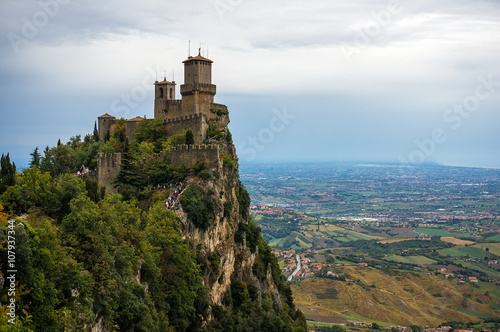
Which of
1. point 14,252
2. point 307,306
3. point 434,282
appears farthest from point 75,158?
point 434,282

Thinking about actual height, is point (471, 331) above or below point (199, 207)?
below

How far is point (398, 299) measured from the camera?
3935 inches

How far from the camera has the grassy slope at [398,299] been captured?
302 feet

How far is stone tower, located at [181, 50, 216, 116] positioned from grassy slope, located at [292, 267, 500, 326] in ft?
168

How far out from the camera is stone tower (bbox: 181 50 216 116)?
175 ft

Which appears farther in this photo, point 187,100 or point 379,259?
point 379,259

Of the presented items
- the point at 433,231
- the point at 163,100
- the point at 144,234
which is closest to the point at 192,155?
the point at 163,100

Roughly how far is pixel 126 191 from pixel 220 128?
14.7m

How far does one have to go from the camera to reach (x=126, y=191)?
4341 centimetres

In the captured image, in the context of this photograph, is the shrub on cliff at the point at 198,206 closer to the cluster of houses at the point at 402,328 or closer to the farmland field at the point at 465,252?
the cluster of houses at the point at 402,328

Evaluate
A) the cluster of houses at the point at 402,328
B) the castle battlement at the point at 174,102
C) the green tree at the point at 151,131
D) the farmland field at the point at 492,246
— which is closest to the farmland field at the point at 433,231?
the farmland field at the point at 492,246

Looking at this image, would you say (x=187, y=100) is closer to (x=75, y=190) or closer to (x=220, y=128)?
(x=220, y=128)

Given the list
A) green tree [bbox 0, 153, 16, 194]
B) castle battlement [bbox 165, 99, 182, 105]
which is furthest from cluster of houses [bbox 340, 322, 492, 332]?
green tree [bbox 0, 153, 16, 194]

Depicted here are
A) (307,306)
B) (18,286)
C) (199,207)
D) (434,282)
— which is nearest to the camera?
(18,286)
